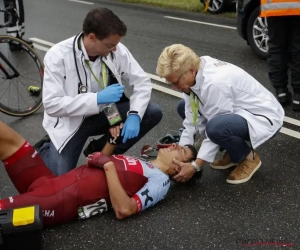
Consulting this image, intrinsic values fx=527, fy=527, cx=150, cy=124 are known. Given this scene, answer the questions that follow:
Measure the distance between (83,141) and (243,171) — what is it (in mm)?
1217

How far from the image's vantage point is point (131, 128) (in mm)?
3838

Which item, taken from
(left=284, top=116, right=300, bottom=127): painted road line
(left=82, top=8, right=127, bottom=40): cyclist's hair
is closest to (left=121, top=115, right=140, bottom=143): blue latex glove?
(left=82, top=8, right=127, bottom=40): cyclist's hair

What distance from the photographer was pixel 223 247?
314cm

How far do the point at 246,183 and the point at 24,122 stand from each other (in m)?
2.55

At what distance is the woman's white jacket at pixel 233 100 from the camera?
3.59 meters

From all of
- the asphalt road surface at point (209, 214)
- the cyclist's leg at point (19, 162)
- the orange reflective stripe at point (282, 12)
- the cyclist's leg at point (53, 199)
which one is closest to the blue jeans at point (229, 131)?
the asphalt road surface at point (209, 214)

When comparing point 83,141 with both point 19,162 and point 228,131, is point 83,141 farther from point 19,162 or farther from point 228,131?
point 228,131

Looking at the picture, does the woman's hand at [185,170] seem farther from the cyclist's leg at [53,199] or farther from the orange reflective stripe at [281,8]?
the orange reflective stripe at [281,8]

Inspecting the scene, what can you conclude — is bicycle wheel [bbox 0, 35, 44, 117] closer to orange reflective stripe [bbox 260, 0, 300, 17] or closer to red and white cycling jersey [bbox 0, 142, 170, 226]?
red and white cycling jersey [bbox 0, 142, 170, 226]

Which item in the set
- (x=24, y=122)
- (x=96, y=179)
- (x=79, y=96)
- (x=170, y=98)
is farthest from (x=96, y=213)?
(x=170, y=98)

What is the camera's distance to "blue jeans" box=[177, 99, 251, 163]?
3625 mm

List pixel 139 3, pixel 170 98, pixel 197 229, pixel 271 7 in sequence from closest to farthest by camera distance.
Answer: pixel 197 229 → pixel 271 7 → pixel 170 98 → pixel 139 3

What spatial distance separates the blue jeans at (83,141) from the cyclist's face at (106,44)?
553 millimetres

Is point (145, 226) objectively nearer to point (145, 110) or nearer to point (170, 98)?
point (145, 110)
